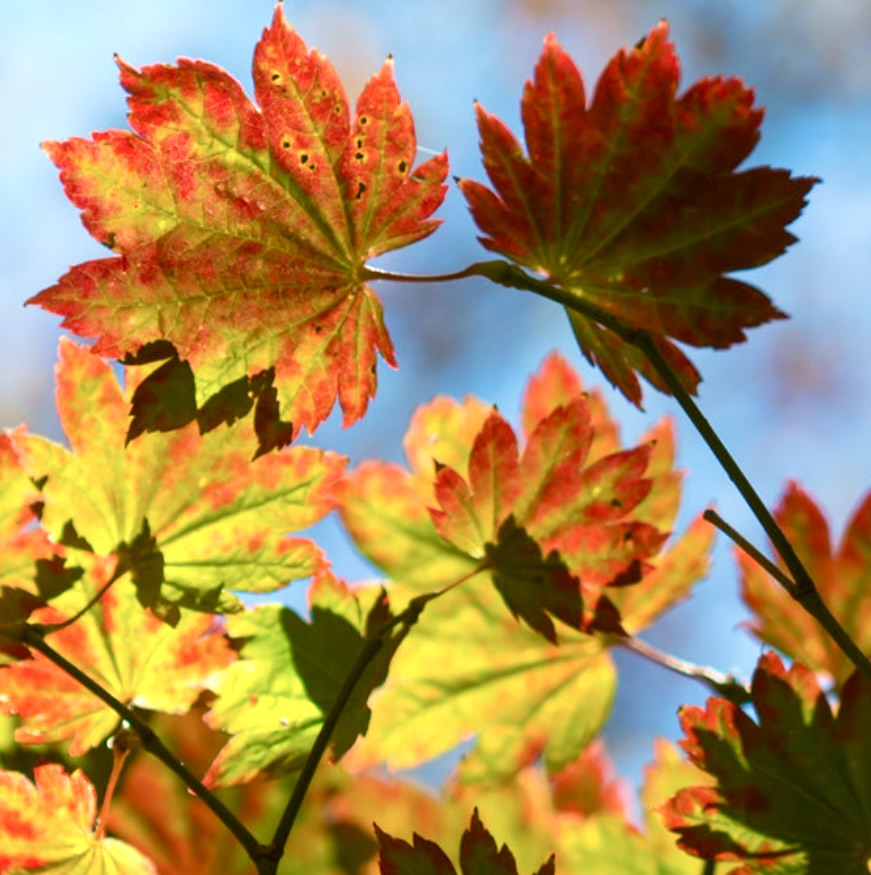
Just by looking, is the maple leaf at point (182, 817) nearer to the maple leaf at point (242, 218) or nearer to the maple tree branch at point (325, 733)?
the maple tree branch at point (325, 733)

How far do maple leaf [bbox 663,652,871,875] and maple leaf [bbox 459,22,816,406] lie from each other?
0.22 m

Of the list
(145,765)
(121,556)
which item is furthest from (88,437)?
(145,765)

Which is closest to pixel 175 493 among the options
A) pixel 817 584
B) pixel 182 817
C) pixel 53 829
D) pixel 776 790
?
pixel 53 829

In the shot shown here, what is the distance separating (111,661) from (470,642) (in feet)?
1.02

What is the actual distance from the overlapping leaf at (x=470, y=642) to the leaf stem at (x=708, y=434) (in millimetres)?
226

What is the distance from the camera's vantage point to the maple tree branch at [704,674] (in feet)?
2.75

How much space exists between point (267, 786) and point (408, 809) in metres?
0.15

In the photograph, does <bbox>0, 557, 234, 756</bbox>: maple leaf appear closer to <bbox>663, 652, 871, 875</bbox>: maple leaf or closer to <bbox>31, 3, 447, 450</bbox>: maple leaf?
<bbox>31, 3, 447, 450</bbox>: maple leaf

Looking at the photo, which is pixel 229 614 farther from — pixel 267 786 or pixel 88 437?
pixel 267 786

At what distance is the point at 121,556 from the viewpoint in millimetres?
825

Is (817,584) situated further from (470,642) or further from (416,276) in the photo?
(416,276)

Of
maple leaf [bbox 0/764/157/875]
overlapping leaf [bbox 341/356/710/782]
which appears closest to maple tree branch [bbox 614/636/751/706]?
overlapping leaf [bbox 341/356/710/782]

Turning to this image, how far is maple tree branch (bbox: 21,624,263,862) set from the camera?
0.69m

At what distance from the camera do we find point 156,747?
74 centimetres
